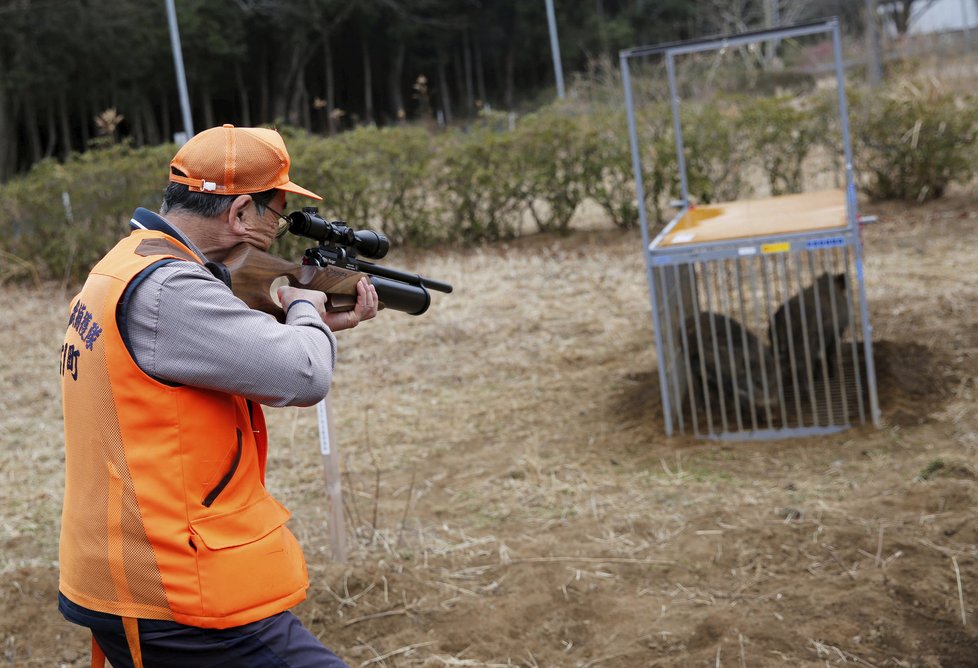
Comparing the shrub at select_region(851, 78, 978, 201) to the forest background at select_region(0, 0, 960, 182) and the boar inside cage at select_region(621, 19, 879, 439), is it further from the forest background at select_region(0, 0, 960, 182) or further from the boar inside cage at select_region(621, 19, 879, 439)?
the forest background at select_region(0, 0, 960, 182)

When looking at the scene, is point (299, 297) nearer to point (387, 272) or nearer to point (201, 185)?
point (201, 185)

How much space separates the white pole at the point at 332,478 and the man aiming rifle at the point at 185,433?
6.03 feet

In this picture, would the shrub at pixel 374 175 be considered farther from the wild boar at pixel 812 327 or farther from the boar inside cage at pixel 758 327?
the wild boar at pixel 812 327

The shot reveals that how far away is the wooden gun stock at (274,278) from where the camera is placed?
8.14 feet

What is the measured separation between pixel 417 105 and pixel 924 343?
45.8 meters

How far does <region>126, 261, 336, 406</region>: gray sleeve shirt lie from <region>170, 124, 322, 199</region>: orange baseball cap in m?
0.22

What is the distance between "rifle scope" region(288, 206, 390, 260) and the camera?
8.79ft

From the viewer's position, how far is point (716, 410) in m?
6.74

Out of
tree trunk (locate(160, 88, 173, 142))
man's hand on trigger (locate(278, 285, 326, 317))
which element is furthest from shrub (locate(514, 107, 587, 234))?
tree trunk (locate(160, 88, 173, 142))

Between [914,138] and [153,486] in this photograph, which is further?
[914,138]

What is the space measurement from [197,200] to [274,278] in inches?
10.5

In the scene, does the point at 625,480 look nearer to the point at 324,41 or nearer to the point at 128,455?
the point at 128,455

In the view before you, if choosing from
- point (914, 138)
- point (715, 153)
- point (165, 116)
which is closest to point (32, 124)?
point (165, 116)

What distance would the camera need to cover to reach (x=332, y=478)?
14.7ft
